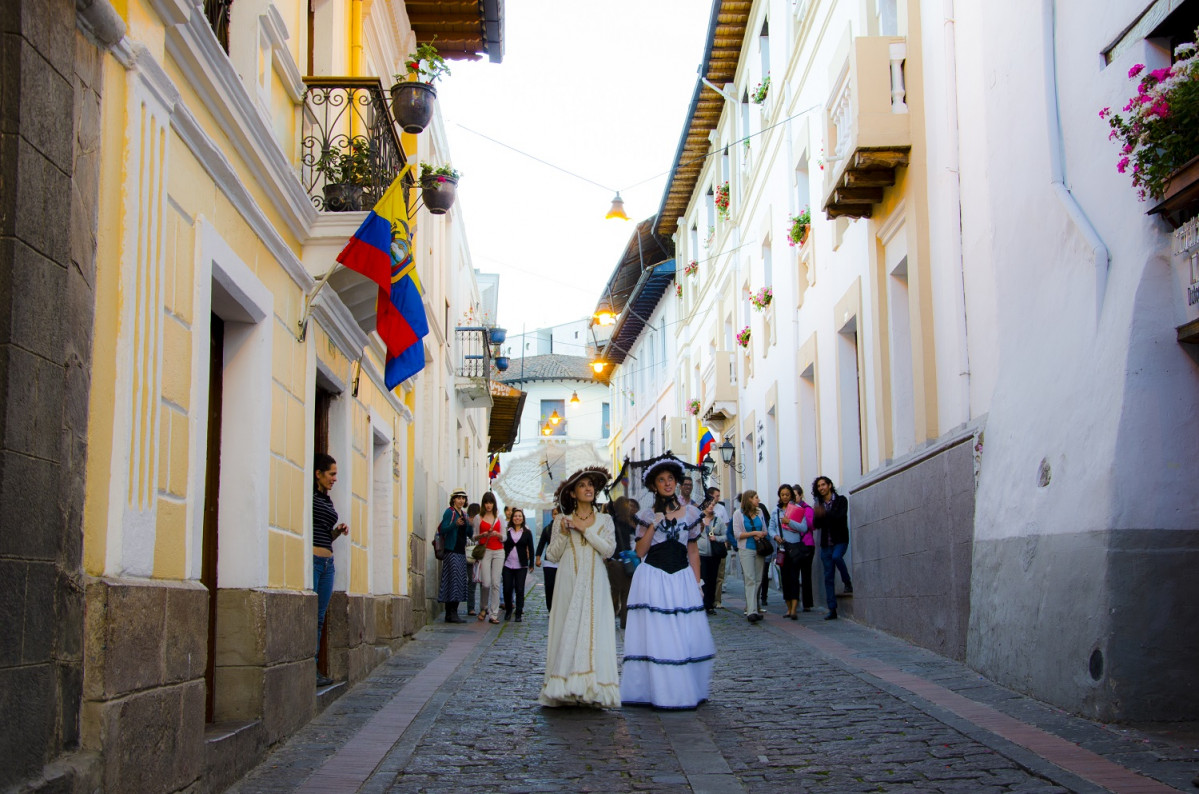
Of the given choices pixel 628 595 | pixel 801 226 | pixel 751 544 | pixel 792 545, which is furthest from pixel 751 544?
pixel 628 595

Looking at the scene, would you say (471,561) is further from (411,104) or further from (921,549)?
(411,104)

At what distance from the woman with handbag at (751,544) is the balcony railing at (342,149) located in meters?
8.18

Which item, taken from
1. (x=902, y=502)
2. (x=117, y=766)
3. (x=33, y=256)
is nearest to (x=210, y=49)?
(x=33, y=256)

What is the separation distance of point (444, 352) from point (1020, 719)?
49.0 ft

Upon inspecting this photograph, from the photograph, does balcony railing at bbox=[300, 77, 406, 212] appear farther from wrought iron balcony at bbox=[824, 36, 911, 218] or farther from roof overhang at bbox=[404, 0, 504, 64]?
roof overhang at bbox=[404, 0, 504, 64]

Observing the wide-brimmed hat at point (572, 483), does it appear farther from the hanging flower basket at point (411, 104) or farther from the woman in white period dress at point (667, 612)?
the hanging flower basket at point (411, 104)

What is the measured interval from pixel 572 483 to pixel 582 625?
3.72 ft

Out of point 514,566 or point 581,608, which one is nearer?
point 581,608

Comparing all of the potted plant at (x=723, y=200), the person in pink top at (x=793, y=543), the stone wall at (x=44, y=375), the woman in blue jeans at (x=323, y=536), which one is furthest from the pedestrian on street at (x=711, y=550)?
the stone wall at (x=44, y=375)

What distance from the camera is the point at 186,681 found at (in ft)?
19.0

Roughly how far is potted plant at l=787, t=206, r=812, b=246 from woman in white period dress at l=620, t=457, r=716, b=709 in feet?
29.5

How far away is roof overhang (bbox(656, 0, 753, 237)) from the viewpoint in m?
23.1

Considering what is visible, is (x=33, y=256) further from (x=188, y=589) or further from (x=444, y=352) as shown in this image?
(x=444, y=352)

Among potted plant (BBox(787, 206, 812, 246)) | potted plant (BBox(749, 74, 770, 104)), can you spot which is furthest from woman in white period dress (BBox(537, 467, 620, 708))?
potted plant (BBox(749, 74, 770, 104))
